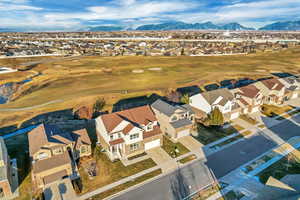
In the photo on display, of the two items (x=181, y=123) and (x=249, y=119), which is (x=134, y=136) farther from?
(x=249, y=119)

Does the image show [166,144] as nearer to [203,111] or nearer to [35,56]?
[203,111]

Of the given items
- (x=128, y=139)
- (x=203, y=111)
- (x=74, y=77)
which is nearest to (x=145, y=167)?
(x=128, y=139)

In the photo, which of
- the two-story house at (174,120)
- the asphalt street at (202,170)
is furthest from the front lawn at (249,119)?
the two-story house at (174,120)

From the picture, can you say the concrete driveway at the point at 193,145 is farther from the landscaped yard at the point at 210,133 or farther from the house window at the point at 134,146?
the house window at the point at 134,146

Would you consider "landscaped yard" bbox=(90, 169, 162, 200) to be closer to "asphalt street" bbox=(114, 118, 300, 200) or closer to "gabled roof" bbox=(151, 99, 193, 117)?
"asphalt street" bbox=(114, 118, 300, 200)

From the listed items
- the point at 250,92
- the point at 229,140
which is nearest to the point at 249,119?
the point at 250,92

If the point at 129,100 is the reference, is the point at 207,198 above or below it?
below

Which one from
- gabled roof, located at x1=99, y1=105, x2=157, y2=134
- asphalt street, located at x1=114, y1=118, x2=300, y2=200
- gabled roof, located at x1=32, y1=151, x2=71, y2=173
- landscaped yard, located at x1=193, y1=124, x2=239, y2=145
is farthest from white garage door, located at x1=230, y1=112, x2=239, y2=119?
gabled roof, located at x1=32, y1=151, x2=71, y2=173


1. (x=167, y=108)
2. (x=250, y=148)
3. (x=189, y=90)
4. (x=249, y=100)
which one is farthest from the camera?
(x=189, y=90)
